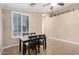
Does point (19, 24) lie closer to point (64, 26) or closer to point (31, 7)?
point (31, 7)

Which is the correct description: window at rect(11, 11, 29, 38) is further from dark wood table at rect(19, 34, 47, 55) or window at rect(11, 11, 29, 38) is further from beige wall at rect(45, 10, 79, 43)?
beige wall at rect(45, 10, 79, 43)

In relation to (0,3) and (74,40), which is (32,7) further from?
(74,40)

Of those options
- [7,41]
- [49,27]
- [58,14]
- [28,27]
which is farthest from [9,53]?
[58,14]

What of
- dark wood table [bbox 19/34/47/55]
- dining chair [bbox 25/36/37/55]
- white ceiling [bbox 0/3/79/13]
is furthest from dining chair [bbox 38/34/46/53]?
white ceiling [bbox 0/3/79/13]

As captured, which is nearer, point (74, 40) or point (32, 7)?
point (74, 40)

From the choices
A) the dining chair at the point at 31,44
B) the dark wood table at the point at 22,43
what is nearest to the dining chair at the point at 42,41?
the dining chair at the point at 31,44

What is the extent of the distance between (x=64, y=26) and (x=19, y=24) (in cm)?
79

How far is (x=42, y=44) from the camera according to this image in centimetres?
186

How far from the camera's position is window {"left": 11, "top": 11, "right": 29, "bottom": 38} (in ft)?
5.91

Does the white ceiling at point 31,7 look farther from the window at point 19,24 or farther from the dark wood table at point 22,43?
the dark wood table at point 22,43

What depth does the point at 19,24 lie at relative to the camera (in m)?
1.85

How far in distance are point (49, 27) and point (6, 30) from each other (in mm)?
762

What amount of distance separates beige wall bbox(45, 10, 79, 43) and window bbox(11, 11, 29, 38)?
377 millimetres

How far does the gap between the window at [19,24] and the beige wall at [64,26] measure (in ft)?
1.24
